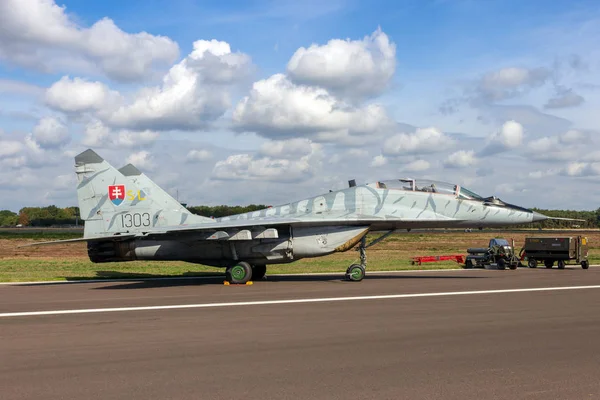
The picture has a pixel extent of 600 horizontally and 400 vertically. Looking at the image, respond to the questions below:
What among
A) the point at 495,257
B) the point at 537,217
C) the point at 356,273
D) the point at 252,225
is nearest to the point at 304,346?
the point at 252,225

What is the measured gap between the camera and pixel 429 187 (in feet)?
60.8

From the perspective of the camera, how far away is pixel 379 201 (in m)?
18.5

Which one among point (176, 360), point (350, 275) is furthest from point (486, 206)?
point (176, 360)

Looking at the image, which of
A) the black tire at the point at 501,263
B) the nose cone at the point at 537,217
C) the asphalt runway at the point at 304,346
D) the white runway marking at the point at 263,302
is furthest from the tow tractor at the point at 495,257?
the asphalt runway at the point at 304,346

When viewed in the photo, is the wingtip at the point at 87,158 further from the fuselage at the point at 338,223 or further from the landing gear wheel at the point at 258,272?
the landing gear wheel at the point at 258,272

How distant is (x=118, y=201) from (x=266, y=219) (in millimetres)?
5103

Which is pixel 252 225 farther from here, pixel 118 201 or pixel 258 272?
pixel 118 201

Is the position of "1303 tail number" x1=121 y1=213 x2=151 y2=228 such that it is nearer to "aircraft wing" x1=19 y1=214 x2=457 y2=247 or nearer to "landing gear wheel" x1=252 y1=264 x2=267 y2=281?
"aircraft wing" x1=19 y1=214 x2=457 y2=247

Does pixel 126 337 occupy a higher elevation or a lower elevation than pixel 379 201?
lower

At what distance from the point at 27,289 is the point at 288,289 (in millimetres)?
7801

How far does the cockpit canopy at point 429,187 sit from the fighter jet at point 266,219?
33 mm

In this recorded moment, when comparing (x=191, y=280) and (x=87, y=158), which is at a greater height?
(x=87, y=158)

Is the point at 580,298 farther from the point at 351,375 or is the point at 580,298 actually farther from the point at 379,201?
the point at 351,375

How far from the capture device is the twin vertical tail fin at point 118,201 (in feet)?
61.4
